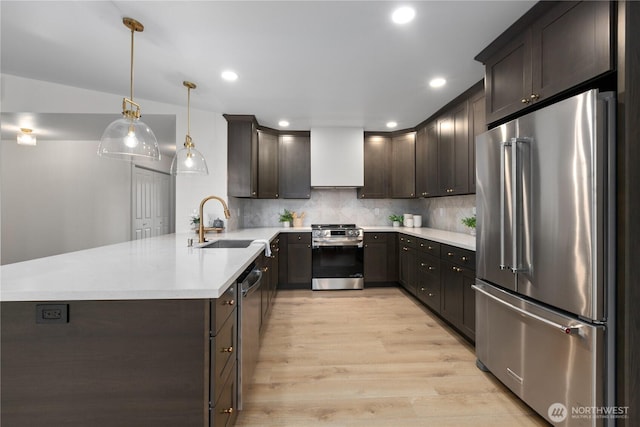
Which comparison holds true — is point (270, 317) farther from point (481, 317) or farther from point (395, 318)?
point (481, 317)

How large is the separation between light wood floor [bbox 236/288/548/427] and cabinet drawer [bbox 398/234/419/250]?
3.08 feet

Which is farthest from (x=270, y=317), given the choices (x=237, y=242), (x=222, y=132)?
(x=222, y=132)

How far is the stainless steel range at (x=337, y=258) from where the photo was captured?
4.18m

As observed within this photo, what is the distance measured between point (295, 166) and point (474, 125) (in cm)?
263

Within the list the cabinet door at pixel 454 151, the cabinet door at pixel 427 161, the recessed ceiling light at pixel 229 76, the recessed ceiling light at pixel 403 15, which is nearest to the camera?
the recessed ceiling light at pixel 403 15

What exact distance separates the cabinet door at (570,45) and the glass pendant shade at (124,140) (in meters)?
2.55

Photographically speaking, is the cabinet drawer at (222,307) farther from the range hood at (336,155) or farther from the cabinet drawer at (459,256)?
the range hood at (336,155)

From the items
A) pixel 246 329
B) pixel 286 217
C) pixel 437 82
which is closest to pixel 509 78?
pixel 437 82

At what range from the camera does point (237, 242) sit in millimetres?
2824

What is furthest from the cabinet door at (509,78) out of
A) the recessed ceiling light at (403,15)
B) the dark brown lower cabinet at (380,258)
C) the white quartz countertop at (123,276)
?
the dark brown lower cabinet at (380,258)

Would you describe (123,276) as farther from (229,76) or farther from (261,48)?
(229,76)

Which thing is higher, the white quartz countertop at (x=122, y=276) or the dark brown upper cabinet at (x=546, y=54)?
the dark brown upper cabinet at (x=546, y=54)

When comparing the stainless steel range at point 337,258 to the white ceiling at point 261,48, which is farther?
the stainless steel range at point 337,258

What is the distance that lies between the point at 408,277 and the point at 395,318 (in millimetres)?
901
